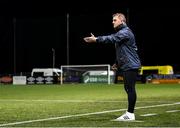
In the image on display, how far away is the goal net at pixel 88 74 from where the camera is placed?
44.0 m

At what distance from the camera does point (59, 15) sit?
199 ft

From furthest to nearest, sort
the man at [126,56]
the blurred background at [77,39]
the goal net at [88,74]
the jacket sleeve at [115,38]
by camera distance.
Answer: the blurred background at [77,39] < the goal net at [88,74] < the man at [126,56] < the jacket sleeve at [115,38]

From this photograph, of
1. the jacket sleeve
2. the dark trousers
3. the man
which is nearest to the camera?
the jacket sleeve

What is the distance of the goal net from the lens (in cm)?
4400

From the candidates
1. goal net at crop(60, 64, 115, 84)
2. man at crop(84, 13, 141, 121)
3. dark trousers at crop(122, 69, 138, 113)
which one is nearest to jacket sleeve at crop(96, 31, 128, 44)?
man at crop(84, 13, 141, 121)

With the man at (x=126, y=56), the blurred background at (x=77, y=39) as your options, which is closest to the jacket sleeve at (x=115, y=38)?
the man at (x=126, y=56)

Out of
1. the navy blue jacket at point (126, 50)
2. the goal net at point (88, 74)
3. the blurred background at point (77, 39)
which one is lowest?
the goal net at point (88, 74)

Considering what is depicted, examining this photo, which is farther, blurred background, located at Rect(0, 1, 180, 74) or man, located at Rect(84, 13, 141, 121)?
blurred background, located at Rect(0, 1, 180, 74)

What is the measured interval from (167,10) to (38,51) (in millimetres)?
14347

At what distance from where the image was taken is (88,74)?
45500mm

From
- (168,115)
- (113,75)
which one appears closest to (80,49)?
(113,75)

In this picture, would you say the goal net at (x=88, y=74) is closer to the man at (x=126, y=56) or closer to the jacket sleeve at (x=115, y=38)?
the man at (x=126, y=56)

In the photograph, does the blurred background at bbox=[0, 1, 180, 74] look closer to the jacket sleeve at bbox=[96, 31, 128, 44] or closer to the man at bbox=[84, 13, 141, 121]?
the man at bbox=[84, 13, 141, 121]

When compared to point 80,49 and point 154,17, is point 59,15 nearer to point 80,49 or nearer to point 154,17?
point 80,49
